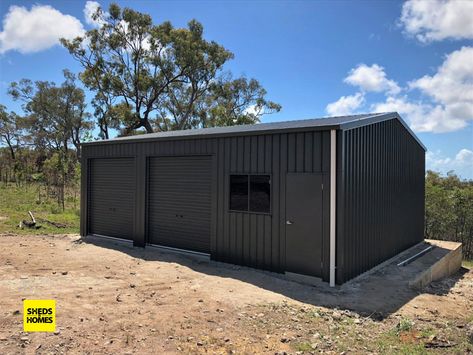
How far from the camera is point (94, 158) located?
11875 millimetres

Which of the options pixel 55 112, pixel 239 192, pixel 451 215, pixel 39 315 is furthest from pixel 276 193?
pixel 55 112

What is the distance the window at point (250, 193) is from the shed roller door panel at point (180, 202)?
89 cm

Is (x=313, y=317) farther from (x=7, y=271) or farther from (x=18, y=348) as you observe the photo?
(x=7, y=271)

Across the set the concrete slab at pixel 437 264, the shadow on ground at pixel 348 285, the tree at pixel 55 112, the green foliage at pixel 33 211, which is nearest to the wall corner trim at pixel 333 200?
the shadow on ground at pixel 348 285

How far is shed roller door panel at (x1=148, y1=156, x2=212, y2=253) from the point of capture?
908 cm

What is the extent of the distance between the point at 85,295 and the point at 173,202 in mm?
4085

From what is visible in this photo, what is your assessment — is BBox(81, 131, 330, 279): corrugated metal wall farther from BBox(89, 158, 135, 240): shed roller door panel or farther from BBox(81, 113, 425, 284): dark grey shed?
BBox(89, 158, 135, 240): shed roller door panel

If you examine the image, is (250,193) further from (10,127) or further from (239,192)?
(10,127)

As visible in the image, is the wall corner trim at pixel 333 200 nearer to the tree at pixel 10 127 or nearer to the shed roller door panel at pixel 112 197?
the shed roller door panel at pixel 112 197

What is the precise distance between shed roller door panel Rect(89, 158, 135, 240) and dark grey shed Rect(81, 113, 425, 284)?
0.10 ft

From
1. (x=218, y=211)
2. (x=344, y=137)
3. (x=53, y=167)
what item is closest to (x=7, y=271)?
(x=218, y=211)

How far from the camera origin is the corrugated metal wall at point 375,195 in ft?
22.7

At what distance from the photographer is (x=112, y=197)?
11227 millimetres

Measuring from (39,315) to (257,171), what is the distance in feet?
15.2
